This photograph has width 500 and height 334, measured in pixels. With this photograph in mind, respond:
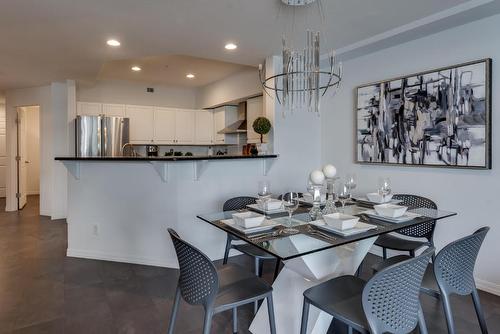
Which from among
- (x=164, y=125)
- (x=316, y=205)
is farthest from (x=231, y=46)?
(x=164, y=125)

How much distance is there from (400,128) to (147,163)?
9.22 ft

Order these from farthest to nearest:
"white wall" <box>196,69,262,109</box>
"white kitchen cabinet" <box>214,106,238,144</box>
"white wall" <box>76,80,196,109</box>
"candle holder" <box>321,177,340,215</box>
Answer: "white kitchen cabinet" <box>214,106,238,144</box>, "white wall" <box>76,80,196,109</box>, "white wall" <box>196,69,262,109</box>, "candle holder" <box>321,177,340,215</box>

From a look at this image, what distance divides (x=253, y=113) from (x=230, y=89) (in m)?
0.66

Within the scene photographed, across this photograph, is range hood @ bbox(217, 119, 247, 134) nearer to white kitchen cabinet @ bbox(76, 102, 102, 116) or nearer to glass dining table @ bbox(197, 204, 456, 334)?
white kitchen cabinet @ bbox(76, 102, 102, 116)

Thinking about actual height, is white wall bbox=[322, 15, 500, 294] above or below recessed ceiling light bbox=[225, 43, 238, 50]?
below

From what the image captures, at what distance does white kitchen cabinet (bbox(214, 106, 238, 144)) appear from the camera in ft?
20.4

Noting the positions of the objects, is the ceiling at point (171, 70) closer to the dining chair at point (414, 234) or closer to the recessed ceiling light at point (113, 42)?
the recessed ceiling light at point (113, 42)

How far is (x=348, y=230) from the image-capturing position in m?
1.82

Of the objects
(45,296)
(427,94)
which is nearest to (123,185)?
(45,296)

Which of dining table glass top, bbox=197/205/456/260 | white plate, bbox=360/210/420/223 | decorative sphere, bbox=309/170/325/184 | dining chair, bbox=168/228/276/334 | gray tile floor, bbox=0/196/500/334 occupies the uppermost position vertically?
decorative sphere, bbox=309/170/325/184

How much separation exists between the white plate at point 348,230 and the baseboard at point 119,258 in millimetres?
2003

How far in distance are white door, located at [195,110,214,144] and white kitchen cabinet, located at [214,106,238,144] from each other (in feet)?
0.43

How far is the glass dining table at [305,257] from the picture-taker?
5.79 ft

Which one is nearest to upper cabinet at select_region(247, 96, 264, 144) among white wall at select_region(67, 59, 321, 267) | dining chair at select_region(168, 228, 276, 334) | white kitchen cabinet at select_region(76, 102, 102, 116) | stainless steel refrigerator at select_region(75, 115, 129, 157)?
white wall at select_region(67, 59, 321, 267)
